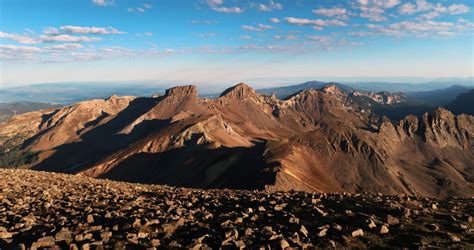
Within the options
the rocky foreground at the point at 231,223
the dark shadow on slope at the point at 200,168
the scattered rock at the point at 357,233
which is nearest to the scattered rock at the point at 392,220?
the rocky foreground at the point at 231,223

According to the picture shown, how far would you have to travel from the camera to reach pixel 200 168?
158 metres

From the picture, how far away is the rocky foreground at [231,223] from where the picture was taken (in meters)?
18.0

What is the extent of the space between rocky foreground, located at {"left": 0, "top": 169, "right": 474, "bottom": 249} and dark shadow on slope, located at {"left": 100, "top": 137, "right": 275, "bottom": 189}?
97396 mm

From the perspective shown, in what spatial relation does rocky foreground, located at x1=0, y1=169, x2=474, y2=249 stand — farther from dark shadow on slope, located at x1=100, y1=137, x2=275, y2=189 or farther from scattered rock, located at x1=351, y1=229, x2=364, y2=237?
dark shadow on slope, located at x1=100, y1=137, x2=275, y2=189

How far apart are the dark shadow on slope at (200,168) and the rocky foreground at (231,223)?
97.4 meters

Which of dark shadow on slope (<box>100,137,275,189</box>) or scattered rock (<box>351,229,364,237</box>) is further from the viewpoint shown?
dark shadow on slope (<box>100,137,275,189</box>)

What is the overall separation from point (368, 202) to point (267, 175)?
4056 inches

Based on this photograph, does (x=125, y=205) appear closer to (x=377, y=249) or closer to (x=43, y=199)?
(x=43, y=199)

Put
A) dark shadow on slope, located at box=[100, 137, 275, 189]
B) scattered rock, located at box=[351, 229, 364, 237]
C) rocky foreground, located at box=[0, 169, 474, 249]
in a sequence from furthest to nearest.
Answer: dark shadow on slope, located at box=[100, 137, 275, 189] → scattered rock, located at box=[351, 229, 364, 237] → rocky foreground, located at box=[0, 169, 474, 249]

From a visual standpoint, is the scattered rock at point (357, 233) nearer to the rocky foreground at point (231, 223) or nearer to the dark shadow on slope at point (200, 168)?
the rocky foreground at point (231, 223)

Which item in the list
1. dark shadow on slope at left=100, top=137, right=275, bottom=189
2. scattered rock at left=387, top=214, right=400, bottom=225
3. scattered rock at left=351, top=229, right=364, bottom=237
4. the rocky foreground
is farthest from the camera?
dark shadow on slope at left=100, top=137, right=275, bottom=189

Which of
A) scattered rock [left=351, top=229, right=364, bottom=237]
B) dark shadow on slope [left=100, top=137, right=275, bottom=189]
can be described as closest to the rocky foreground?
scattered rock [left=351, top=229, right=364, bottom=237]

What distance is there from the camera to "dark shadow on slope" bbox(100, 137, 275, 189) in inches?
5423

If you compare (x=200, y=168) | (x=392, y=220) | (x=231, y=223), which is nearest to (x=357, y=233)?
(x=392, y=220)
